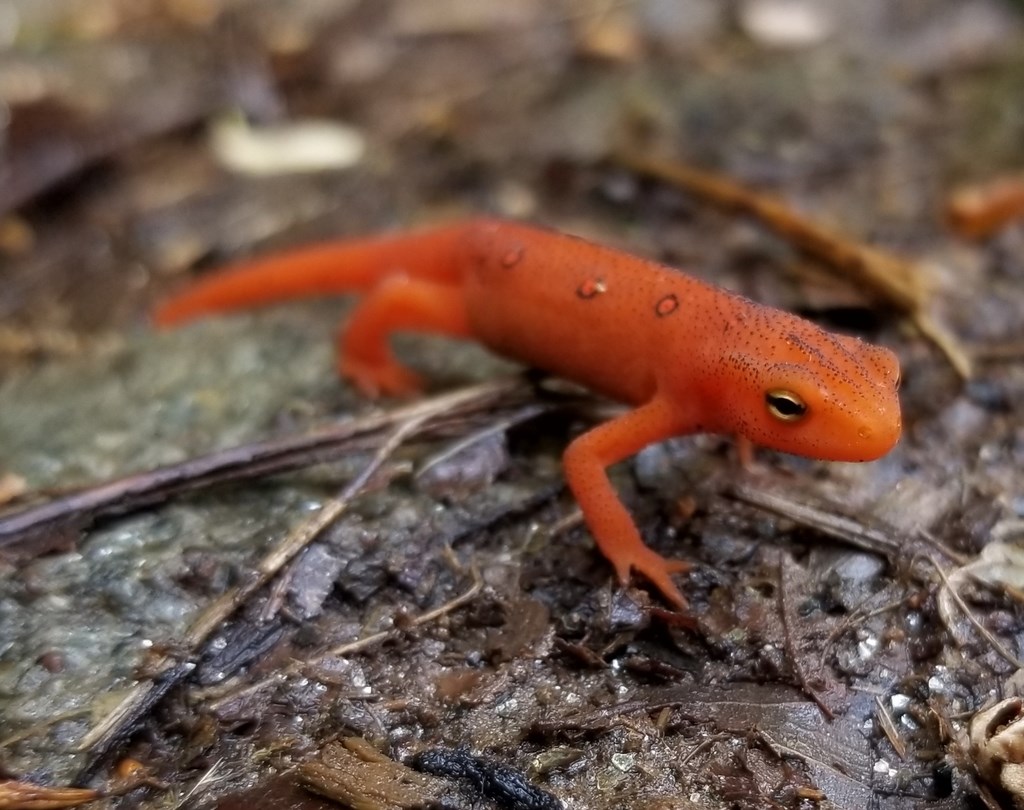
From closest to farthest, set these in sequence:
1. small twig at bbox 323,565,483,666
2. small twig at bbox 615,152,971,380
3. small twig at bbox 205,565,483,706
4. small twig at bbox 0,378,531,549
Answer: small twig at bbox 205,565,483,706 → small twig at bbox 323,565,483,666 → small twig at bbox 0,378,531,549 → small twig at bbox 615,152,971,380

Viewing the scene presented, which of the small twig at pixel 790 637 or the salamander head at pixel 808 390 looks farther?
the salamander head at pixel 808 390

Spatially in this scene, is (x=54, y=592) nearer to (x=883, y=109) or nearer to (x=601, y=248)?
(x=601, y=248)

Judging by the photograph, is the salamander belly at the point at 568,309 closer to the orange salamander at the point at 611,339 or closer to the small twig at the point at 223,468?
the orange salamander at the point at 611,339

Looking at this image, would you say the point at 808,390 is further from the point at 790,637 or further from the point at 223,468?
the point at 223,468

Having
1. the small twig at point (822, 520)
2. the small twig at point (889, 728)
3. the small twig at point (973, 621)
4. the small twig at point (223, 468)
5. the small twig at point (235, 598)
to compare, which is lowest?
the small twig at point (889, 728)

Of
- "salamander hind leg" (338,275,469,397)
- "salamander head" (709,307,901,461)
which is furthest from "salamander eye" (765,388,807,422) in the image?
"salamander hind leg" (338,275,469,397)

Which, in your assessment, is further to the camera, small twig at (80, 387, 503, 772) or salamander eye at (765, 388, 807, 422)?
salamander eye at (765, 388, 807, 422)

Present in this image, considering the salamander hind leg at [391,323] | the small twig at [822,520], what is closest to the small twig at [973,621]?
the small twig at [822,520]

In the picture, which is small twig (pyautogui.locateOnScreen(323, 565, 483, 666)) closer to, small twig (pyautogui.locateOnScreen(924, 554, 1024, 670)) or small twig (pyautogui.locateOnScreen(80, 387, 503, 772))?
small twig (pyautogui.locateOnScreen(80, 387, 503, 772))
